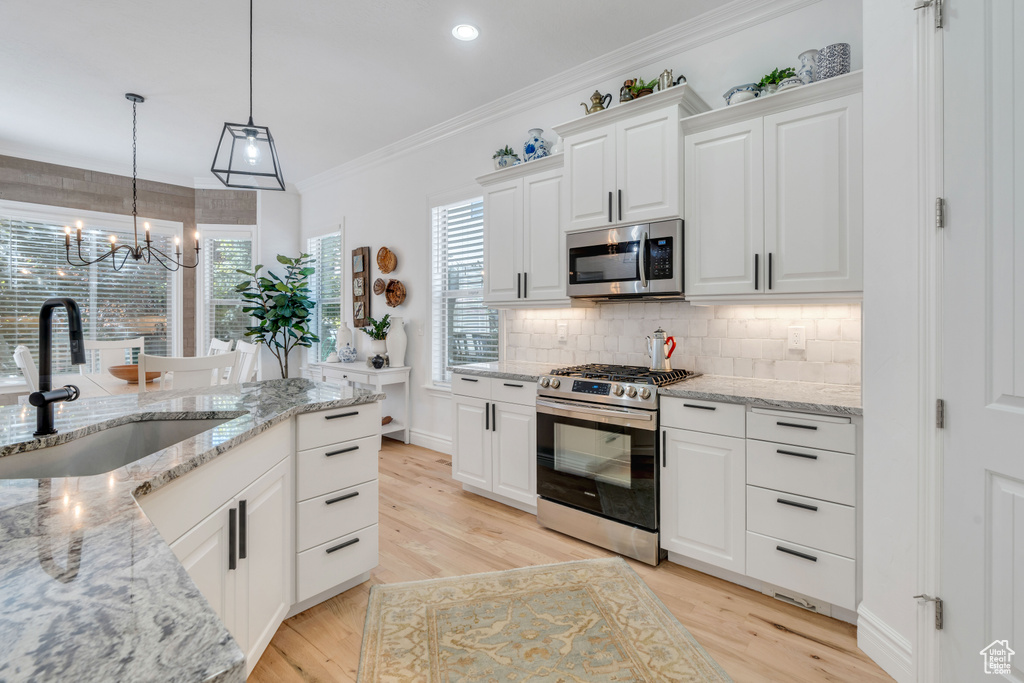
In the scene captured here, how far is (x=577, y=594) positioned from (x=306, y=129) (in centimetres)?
442

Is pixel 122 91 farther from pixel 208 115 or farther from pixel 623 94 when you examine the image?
pixel 623 94

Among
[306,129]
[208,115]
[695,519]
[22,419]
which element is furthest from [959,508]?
[208,115]

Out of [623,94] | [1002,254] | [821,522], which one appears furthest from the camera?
[623,94]

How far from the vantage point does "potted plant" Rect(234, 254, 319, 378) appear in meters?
5.52

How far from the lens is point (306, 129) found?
437cm

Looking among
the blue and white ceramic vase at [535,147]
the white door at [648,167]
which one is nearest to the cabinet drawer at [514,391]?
the white door at [648,167]

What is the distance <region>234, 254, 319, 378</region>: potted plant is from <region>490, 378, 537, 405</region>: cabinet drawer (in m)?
3.44

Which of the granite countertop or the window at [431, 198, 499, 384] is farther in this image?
the window at [431, 198, 499, 384]

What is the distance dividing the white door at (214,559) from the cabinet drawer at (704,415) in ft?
6.23

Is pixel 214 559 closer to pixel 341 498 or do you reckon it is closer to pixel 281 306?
pixel 341 498

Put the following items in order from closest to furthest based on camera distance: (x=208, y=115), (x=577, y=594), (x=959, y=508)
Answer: (x=959, y=508) < (x=577, y=594) < (x=208, y=115)

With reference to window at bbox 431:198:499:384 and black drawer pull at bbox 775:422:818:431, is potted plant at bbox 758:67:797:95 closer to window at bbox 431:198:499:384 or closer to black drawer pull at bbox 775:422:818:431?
black drawer pull at bbox 775:422:818:431

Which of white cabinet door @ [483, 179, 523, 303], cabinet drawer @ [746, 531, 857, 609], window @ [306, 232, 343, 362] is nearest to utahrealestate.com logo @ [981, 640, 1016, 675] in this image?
cabinet drawer @ [746, 531, 857, 609]

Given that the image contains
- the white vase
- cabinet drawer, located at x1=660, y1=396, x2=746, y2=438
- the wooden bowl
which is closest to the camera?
cabinet drawer, located at x1=660, y1=396, x2=746, y2=438
